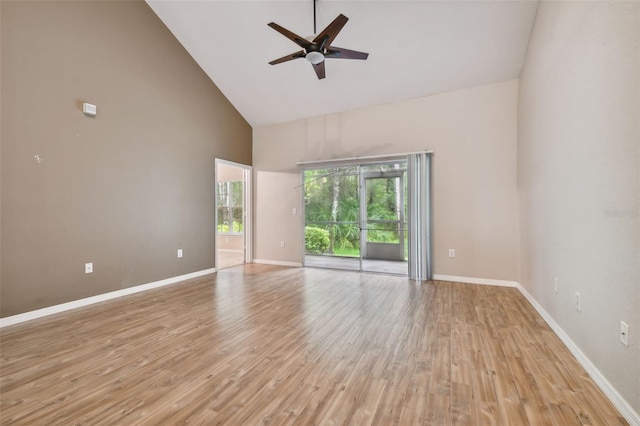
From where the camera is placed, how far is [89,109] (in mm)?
3492

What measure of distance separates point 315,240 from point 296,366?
3.86 meters

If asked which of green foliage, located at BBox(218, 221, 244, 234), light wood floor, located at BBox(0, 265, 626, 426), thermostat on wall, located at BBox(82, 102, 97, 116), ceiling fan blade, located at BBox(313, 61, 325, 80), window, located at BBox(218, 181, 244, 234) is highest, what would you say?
ceiling fan blade, located at BBox(313, 61, 325, 80)

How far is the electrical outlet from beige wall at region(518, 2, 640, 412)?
0.03 m

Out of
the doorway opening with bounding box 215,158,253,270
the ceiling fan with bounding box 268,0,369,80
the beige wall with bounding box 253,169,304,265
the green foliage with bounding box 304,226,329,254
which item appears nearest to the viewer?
the ceiling fan with bounding box 268,0,369,80

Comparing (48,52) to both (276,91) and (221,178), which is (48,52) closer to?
(276,91)

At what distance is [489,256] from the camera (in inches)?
172

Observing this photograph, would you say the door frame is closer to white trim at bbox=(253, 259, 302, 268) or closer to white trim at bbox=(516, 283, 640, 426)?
white trim at bbox=(253, 259, 302, 268)

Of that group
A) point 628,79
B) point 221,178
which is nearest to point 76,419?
point 628,79

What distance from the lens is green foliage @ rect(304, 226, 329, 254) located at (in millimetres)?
5839

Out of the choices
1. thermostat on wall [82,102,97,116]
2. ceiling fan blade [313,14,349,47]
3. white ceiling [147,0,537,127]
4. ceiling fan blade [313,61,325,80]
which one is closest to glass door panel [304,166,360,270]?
white ceiling [147,0,537,127]

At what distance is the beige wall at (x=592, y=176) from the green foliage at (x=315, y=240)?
358 centimetres

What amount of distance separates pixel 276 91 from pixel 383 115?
2.06 metres

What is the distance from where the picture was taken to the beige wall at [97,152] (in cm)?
294

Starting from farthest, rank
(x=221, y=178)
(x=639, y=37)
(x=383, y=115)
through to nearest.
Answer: (x=221, y=178)
(x=383, y=115)
(x=639, y=37)
